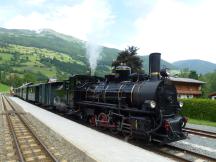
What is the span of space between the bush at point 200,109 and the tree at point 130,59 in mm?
21086

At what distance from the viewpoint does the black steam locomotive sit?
1219 cm

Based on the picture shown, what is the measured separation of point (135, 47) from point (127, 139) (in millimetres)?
39360

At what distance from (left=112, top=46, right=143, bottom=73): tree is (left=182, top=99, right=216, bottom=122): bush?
69.2ft

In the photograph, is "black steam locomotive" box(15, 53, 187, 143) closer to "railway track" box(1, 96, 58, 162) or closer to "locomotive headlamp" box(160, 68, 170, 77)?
"locomotive headlamp" box(160, 68, 170, 77)

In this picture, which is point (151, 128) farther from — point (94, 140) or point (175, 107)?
point (94, 140)

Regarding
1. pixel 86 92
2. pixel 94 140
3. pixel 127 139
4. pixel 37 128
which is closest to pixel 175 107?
pixel 127 139

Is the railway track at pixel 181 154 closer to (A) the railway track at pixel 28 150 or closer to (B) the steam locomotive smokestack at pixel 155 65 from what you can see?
(B) the steam locomotive smokestack at pixel 155 65

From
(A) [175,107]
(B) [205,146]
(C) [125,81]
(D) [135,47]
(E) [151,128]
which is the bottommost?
(B) [205,146]

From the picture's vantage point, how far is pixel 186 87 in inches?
2376

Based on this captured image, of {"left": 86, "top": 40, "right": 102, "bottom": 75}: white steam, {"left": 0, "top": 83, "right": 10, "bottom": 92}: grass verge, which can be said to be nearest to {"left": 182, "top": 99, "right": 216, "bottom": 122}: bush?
{"left": 86, "top": 40, "right": 102, "bottom": 75}: white steam

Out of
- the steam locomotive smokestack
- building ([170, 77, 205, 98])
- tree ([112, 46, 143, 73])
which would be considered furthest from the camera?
building ([170, 77, 205, 98])

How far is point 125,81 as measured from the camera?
1500cm

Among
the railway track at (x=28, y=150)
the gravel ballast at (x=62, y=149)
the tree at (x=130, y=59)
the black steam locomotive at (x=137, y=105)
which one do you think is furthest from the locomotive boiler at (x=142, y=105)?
the tree at (x=130, y=59)

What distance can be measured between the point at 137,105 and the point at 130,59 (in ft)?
120
